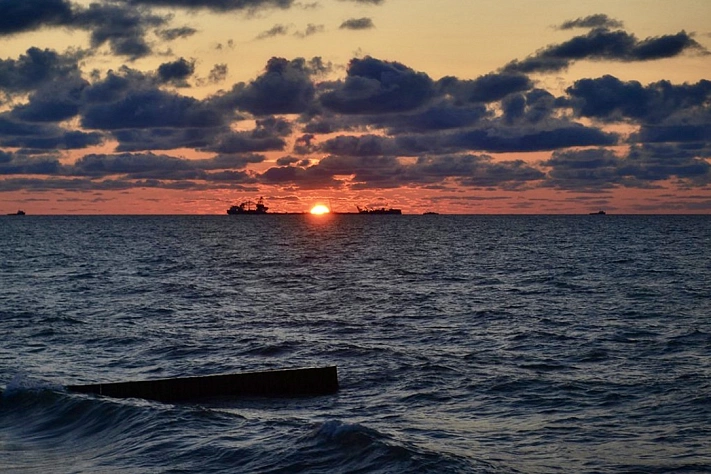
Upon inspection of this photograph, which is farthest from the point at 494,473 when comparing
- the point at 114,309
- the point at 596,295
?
the point at 596,295

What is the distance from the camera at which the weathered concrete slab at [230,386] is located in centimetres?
2402

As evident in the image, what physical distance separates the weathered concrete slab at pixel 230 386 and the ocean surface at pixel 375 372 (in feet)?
1.97

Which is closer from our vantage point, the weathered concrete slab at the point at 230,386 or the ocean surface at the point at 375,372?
the ocean surface at the point at 375,372

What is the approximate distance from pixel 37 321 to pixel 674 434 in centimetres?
3424

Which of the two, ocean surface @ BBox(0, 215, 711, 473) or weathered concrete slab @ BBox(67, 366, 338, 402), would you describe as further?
weathered concrete slab @ BBox(67, 366, 338, 402)

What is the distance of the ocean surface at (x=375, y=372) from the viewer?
18.3m

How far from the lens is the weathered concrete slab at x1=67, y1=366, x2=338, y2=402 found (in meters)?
24.0

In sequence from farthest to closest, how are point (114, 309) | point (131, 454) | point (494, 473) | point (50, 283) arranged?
point (50, 283) < point (114, 309) < point (131, 454) < point (494, 473)

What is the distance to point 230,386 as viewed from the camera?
24.9m

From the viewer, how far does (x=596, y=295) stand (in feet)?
180

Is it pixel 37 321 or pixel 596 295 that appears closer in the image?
pixel 37 321

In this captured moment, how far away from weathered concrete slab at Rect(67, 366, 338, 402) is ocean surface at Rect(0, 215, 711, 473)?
601 millimetres

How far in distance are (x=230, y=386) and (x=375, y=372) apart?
20.5 feet

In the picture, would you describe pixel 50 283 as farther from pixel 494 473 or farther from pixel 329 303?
pixel 494 473
